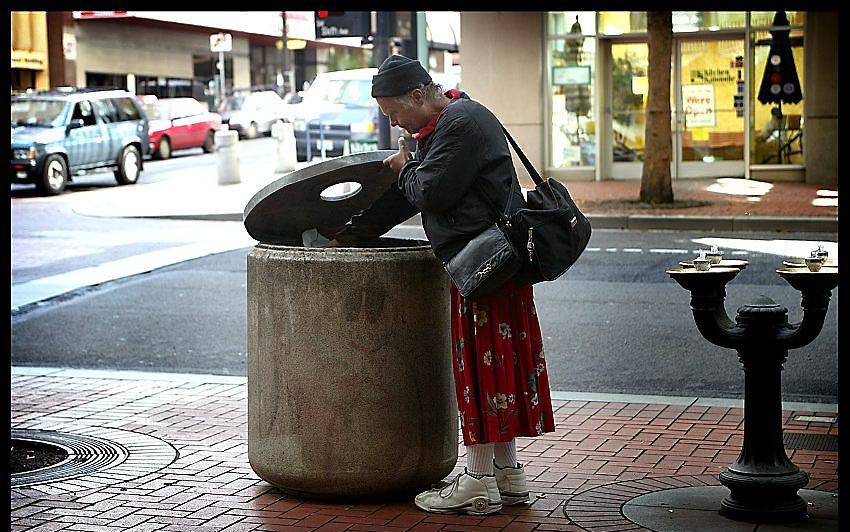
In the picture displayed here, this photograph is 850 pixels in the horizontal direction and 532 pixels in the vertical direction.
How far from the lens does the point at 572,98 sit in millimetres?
24406

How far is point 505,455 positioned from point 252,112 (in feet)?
124

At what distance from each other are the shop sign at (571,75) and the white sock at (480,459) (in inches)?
779

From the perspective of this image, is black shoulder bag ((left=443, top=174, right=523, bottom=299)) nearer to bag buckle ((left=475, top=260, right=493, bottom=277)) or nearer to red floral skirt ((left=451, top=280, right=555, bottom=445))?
bag buckle ((left=475, top=260, right=493, bottom=277))

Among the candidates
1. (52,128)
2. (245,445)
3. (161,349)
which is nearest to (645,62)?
(52,128)

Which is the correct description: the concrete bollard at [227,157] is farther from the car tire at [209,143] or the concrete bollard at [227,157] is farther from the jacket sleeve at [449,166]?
the jacket sleeve at [449,166]

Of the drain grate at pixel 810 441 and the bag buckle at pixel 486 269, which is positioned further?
the drain grate at pixel 810 441

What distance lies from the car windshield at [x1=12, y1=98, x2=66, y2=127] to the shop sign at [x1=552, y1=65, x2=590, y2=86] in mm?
9567

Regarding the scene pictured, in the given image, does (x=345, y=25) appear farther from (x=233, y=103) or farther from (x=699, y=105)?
(x=233, y=103)

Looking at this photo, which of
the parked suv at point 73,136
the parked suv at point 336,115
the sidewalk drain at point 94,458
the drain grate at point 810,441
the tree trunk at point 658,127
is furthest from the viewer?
the parked suv at point 336,115

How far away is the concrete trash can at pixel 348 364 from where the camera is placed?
5086 mm

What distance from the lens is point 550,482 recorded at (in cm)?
555

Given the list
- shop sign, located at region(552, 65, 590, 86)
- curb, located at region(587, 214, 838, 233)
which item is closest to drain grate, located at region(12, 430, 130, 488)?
curb, located at region(587, 214, 838, 233)

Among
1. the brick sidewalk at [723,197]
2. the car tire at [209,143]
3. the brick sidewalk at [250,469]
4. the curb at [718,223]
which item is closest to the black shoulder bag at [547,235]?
the brick sidewalk at [250,469]

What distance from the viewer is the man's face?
196 inches
